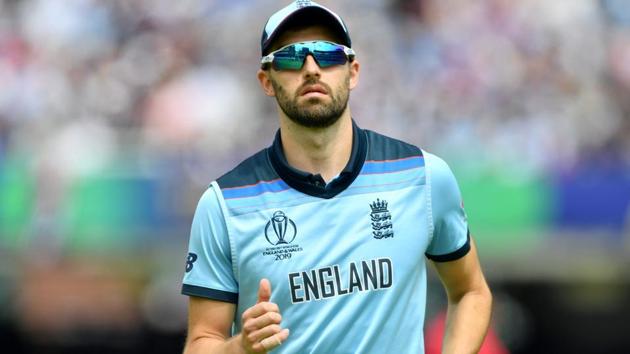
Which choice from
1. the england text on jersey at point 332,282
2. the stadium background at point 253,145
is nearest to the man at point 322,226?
the england text on jersey at point 332,282

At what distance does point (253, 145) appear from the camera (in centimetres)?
1286

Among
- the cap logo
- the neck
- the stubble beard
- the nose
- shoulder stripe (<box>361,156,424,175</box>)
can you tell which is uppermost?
the cap logo

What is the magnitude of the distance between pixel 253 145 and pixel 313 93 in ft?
25.6

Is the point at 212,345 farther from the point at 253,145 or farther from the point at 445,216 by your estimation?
the point at 253,145

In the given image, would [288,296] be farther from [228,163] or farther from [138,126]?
[138,126]

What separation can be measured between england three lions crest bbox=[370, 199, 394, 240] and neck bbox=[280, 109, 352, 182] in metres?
0.21

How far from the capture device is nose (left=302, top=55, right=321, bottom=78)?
16.6 feet

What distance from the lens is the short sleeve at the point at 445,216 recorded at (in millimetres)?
5207

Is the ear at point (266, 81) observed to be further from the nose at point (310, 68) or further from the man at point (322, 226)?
the nose at point (310, 68)

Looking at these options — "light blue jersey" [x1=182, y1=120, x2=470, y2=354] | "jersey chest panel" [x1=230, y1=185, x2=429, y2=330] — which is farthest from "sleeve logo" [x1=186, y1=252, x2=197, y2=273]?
"jersey chest panel" [x1=230, y1=185, x2=429, y2=330]

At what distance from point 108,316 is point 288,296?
794 centimetres

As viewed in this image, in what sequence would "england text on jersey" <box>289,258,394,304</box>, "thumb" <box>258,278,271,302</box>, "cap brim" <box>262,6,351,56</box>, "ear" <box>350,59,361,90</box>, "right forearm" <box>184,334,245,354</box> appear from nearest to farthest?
"thumb" <box>258,278,271,302</box> < "right forearm" <box>184,334,245,354</box> < "england text on jersey" <box>289,258,394,304</box> < "cap brim" <box>262,6,351,56</box> < "ear" <box>350,59,361,90</box>

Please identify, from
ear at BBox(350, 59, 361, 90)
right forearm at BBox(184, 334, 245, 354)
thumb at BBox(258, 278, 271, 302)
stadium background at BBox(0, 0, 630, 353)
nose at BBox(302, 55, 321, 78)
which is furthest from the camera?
stadium background at BBox(0, 0, 630, 353)

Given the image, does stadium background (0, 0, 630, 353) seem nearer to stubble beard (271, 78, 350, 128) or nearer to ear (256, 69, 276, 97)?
ear (256, 69, 276, 97)
